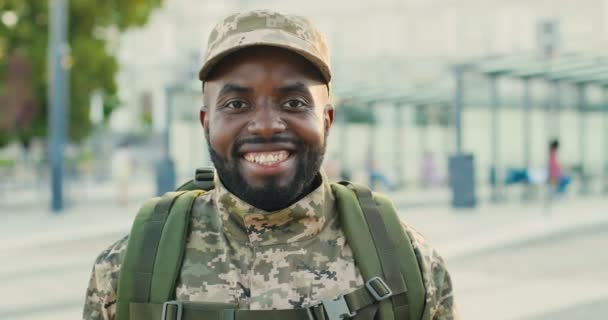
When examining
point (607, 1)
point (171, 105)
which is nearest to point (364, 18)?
point (607, 1)

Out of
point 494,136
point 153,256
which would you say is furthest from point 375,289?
point 494,136

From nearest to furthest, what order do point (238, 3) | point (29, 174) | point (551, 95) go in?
1. point (551, 95)
2. point (29, 174)
3. point (238, 3)

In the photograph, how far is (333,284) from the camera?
5.60ft

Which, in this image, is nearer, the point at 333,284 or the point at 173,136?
the point at 333,284

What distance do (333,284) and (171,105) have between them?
15.2 metres

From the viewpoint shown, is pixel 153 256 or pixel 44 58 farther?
pixel 44 58

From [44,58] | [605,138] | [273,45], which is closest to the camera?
[273,45]

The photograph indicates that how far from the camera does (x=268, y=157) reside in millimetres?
1626

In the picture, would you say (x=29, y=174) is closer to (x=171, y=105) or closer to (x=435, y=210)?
(x=171, y=105)

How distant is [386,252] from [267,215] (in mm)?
244

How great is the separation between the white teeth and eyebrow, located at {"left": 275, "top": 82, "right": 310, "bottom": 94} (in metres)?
0.11

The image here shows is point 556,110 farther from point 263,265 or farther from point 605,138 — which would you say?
point 263,265

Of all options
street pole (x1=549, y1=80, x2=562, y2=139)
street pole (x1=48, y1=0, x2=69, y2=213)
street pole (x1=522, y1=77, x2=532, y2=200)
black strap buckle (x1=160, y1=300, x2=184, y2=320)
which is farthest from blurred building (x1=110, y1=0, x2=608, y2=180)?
black strap buckle (x1=160, y1=300, x2=184, y2=320)

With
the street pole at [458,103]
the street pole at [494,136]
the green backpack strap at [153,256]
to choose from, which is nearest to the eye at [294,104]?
the green backpack strap at [153,256]
